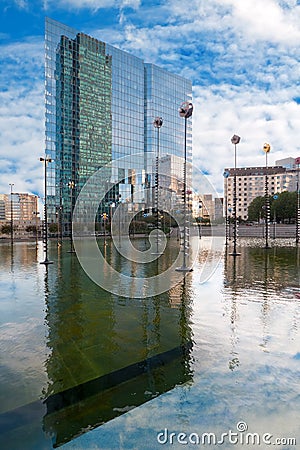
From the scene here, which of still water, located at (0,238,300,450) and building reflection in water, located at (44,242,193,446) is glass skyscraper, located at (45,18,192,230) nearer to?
building reflection in water, located at (44,242,193,446)

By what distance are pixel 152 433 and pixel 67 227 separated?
5461 cm

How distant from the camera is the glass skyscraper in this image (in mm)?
54812

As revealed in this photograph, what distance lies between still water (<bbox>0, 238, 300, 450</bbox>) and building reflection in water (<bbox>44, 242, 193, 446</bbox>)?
0.02 meters

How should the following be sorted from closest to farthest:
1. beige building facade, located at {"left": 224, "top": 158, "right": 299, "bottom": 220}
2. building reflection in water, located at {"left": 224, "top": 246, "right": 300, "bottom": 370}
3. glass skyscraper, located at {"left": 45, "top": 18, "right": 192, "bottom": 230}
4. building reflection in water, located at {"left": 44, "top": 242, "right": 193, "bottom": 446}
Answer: building reflection in water, located at {"left": 44, "top": 242, "right": 193, "bottom": 446} < building reflection in water, located at {"left": 224, "top": 246, "right": 300, "bottom": 370} < glass skyscraper, located at {"left": 45, "top": 18, "right": 192, "bottom": 230} < beige building facade, located at {"left": 224, "top": 158, "right": 299, "bottom": 220}

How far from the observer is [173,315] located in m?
8.37

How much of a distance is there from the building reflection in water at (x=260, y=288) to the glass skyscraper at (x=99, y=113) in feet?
97.0

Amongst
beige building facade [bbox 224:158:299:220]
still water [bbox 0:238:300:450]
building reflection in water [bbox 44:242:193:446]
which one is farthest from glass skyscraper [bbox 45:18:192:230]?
beige building facade [bbox 224:158:299:220]

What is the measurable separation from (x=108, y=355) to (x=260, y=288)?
7288 mm

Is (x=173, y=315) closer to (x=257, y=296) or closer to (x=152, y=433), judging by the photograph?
(x=257, y=296)

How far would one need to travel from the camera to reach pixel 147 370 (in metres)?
5.27

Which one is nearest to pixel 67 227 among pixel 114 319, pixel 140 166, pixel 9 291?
pixel 140 166

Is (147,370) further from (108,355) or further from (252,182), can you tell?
(252,182)

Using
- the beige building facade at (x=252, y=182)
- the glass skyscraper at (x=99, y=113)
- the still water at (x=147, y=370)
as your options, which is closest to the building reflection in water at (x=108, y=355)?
the still water at (x=147, y=370)

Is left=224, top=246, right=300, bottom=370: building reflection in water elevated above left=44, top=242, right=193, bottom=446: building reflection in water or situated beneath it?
elevated above
